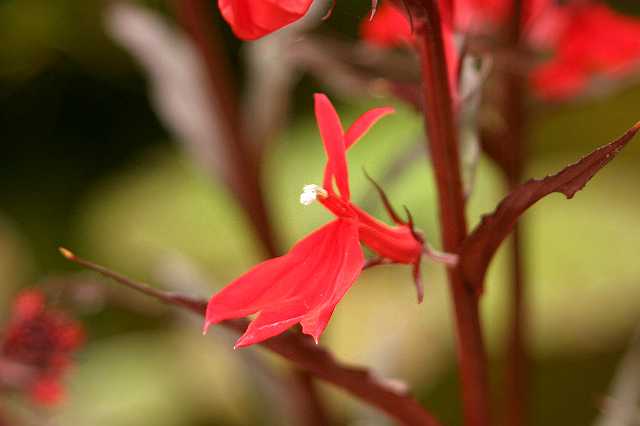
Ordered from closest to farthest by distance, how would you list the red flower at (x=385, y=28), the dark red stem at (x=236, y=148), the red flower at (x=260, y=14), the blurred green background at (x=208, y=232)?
the red flower at (x=260, y=14) → the red flower at (x=385, y=28) → the dark red stem at (x=236, y=148) → the blurred green background at (x=208, y=232)

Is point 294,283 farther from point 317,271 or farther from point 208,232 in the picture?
point 208,232

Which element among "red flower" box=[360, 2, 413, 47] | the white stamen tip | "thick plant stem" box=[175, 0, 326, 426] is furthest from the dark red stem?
the white stamen tip

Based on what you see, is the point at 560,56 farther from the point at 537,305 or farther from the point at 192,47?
the point at 537,305

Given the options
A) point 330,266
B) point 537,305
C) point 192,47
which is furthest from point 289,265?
point 537,305

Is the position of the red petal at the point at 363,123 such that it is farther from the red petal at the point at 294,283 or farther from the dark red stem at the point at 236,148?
the dark red stem at the point at 236,148

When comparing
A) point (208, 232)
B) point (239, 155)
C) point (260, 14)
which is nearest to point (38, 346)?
point (239, 155)

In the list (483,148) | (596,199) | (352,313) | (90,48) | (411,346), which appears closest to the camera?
(483,148)

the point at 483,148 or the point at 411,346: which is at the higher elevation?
the point at 483,148

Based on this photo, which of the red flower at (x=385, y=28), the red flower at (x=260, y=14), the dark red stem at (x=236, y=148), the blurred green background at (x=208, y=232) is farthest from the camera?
the blurred green background at (x=208, y=232)

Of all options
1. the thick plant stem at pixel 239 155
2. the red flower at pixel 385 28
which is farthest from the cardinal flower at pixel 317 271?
the thick plant stem at pixel 239 155
